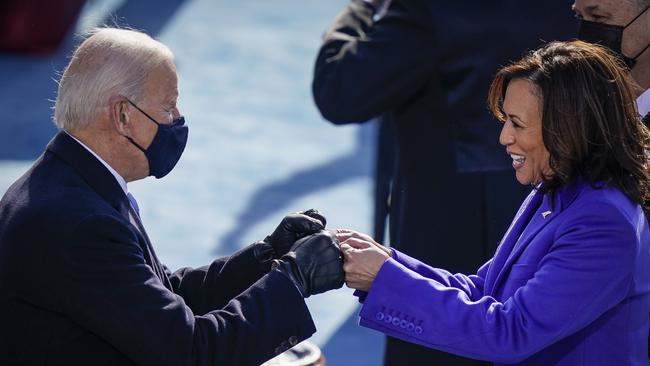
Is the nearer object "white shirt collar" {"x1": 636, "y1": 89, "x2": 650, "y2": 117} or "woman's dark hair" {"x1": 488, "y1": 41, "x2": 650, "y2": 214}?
"woman's dark hair" {"x1": 488, "y1": 41, "x2": 650, "y2": 214}

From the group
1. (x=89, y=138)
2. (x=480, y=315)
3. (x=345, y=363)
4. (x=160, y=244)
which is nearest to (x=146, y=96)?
(x=89, y=138)

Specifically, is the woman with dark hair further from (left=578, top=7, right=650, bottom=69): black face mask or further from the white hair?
the white hair

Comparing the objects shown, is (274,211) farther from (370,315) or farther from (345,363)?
(370,315)

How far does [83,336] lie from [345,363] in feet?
9.71

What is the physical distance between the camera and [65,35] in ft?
33.1

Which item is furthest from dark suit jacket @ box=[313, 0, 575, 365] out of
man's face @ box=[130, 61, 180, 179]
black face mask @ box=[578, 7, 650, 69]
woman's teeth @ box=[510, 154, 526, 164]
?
man's face @ box=[130, 61, 180, 179]

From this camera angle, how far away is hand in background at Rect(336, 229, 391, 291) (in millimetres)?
3082

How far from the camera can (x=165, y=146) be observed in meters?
3.15

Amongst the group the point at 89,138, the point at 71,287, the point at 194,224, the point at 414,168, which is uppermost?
the point at 89,138

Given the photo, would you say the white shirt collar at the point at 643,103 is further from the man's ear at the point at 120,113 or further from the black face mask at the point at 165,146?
the man's ear at the point at 120,113

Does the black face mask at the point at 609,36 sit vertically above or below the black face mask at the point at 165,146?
above

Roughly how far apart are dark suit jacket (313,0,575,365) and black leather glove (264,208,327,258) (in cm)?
101

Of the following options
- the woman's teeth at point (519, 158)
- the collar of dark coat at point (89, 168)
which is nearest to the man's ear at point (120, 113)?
the collar of dark coat at point (89, 168)

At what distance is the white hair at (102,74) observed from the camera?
299 cm
